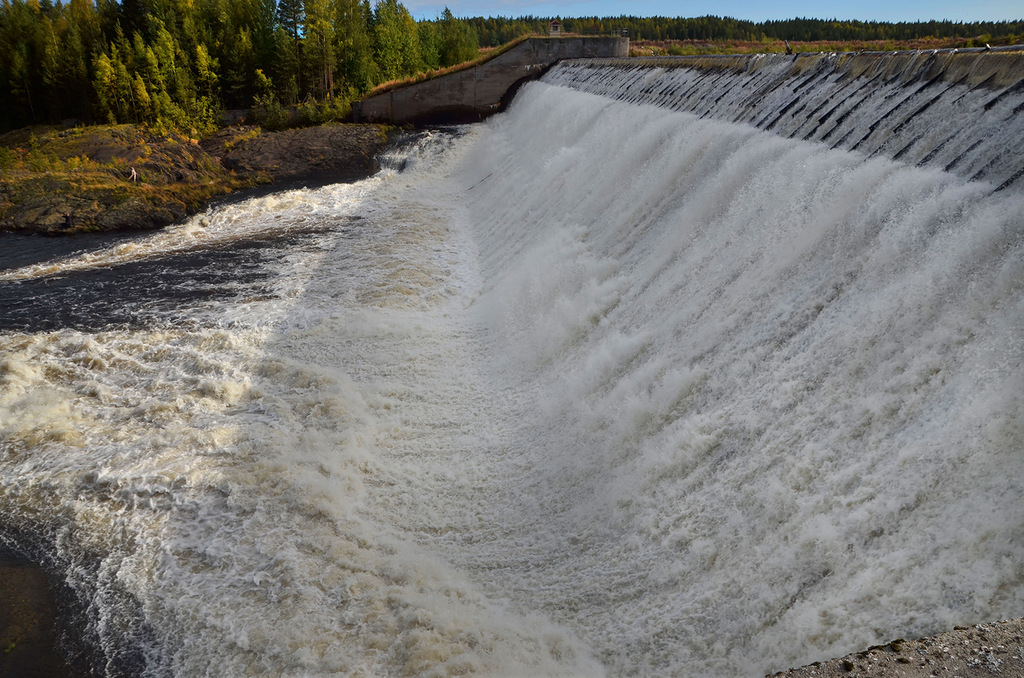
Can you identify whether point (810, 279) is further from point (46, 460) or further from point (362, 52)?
point (362, 52)

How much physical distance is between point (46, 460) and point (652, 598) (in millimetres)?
6894

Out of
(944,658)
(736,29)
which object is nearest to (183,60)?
(944,658)

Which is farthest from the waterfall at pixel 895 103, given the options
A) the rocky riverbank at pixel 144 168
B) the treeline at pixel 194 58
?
the treeline at pixel 194 58

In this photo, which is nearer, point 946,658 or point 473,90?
point 946,658

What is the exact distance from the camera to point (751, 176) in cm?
787

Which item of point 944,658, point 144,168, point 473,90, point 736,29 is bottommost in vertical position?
point 944,658

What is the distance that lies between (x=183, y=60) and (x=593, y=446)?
28.8 metres

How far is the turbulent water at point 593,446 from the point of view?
13.2 ft

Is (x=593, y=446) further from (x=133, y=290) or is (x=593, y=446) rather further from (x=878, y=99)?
(x=133, y=290)

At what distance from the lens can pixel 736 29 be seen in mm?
57500

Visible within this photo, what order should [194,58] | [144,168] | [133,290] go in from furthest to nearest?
[194,58], [144,168], [133,290]

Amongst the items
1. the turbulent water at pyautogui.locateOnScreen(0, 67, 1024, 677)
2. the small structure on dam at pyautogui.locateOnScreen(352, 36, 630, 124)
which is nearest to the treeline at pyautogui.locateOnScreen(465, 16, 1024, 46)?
the small structure on dam at pyautogui.locateOnScreen(352, 36, 630, 124)

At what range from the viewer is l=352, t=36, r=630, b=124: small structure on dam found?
1056 inches

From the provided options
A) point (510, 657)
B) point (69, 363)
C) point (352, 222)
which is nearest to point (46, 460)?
point (69, 363)
